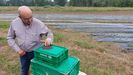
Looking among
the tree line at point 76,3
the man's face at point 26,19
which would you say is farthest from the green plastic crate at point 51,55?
the tree line at point 76,3

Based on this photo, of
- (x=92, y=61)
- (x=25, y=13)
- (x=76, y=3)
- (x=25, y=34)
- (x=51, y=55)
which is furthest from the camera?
(x=76, y=3)

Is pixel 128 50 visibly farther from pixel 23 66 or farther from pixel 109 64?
pixel 23 66

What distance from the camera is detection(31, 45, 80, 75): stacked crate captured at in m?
3.09

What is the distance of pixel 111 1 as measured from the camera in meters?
39.0

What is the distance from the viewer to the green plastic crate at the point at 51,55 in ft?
10.1

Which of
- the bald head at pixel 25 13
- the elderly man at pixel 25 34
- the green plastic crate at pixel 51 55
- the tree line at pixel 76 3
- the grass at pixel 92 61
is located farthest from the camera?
the tree line at pixel 76 3

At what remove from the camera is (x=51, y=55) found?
308cm

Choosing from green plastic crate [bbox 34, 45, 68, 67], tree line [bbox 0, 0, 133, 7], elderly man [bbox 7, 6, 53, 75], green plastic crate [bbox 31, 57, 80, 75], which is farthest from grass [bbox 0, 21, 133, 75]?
tree line [bbox 0, 0, 133, 7]

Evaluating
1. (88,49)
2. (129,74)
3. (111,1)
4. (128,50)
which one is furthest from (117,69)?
(111,1)

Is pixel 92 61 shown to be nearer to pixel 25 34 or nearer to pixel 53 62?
pixel 25 34

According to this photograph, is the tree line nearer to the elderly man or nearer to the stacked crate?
the elderly man

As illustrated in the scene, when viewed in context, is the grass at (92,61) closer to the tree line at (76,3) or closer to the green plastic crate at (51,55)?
Result: the green plastic crate at (51,55)

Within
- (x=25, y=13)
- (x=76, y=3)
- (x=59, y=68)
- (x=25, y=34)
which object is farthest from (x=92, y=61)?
(x=76, y=3)

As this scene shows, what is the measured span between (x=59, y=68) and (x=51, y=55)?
20cm
